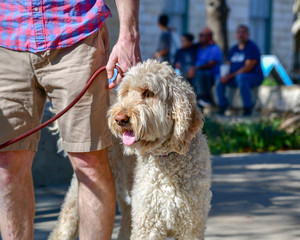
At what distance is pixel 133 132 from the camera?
3217 millimetres

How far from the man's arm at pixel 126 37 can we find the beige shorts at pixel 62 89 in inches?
4.8

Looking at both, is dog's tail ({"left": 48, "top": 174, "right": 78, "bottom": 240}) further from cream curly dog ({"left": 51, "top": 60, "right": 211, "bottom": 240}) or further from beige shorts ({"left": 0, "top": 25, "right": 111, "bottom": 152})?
beige shorts ({"left": 0, "top": 25, "right": 111, "bottom": 152})

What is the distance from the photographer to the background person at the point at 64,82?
10.2 ft

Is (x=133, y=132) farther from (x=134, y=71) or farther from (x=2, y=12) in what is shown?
(x=2, y=12)

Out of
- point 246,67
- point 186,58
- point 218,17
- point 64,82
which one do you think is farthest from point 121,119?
point 218,17

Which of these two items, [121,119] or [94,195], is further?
[94,195]

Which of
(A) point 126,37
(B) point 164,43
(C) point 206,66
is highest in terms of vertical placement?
(A) point 126,37

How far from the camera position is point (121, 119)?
123 inches

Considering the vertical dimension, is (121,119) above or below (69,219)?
above

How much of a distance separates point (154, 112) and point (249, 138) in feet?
18.5

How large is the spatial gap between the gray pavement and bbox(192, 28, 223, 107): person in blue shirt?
5036mm

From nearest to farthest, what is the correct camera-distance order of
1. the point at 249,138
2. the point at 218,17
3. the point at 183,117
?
the point at 183,117 < the point at 249,138 < the point at 218,17

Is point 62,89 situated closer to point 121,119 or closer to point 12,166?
point 121,119

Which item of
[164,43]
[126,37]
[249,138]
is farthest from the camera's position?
[164,43]
